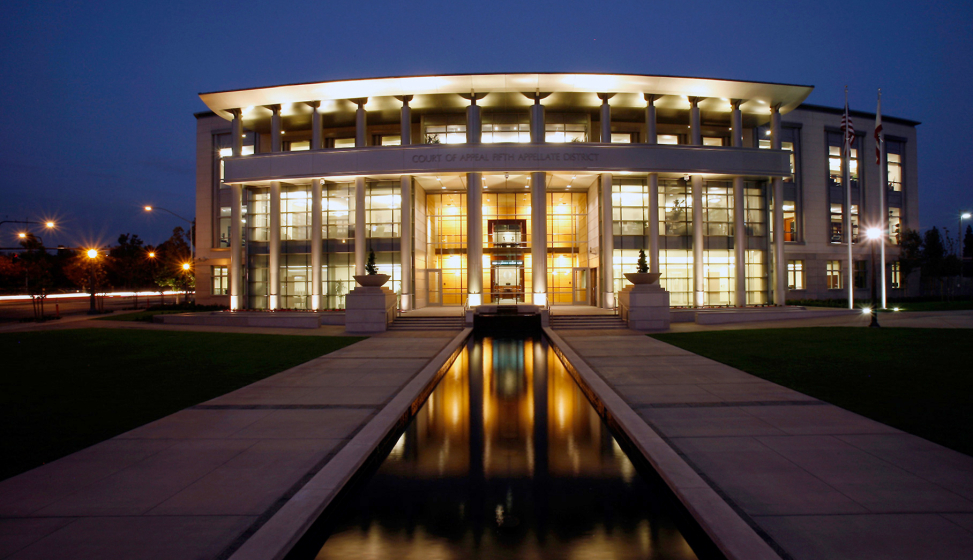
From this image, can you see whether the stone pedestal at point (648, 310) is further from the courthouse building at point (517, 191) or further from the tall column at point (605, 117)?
the tall column at point (605, 117)

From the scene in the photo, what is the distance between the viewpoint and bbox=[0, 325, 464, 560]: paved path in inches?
171

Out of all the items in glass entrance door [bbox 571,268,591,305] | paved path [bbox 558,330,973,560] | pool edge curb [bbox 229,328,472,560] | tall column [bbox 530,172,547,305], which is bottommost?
paved path [bbox 558,330,973,560]

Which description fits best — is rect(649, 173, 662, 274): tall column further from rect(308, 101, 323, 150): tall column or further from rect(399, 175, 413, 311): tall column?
rect(308, 101, 323, 150): tall column

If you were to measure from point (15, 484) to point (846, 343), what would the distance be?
70.4 feet

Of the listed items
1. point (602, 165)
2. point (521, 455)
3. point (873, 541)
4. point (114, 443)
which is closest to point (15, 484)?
point (114, 443)

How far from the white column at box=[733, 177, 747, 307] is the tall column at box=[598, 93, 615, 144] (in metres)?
9.94

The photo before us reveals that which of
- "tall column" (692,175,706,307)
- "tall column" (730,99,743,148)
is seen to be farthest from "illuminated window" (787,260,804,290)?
"tall column" (730,99,743,148)

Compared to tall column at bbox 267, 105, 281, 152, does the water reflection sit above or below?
below

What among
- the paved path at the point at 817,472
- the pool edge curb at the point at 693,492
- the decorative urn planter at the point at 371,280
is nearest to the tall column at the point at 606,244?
the decorative urn planter at the point at 371,280

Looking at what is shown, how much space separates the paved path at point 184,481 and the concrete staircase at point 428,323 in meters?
15.0

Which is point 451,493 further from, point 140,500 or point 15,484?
point 15,484

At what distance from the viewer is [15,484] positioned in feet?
18.0

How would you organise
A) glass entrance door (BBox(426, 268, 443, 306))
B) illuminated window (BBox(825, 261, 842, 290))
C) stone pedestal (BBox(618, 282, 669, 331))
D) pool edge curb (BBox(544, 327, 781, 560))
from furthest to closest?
illuminated window (BBox(825, 261, 842, 290)) → glass entrance door (BBox(426, 268, 443, 306)) → stone pedestal (BBox(618, 282, 669, 331)) → pool edge curb (BBox(544, 327, 781, 560))

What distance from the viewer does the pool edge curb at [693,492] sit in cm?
409
